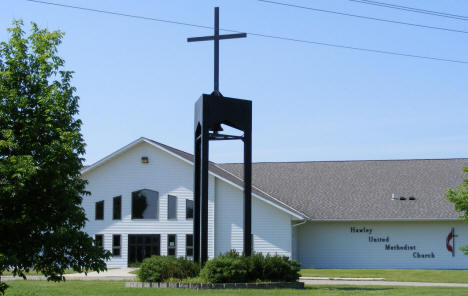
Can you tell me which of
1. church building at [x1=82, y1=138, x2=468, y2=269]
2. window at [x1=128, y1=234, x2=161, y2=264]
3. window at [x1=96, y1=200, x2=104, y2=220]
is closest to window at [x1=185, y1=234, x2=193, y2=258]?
church building at [x1=82, y1=138, x2=468, y2=269]

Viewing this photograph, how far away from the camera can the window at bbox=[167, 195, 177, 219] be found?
121 ft

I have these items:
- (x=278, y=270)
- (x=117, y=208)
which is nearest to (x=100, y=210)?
(x=117, y=208)

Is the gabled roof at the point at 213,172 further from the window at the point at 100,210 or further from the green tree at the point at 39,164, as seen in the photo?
the green tree at the point at 39,164

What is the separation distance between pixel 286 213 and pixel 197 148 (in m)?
14.2

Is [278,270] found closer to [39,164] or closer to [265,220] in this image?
[39,164]

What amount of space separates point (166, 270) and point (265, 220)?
15998mm

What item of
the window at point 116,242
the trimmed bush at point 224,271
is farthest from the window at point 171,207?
the trimmed bush at point 224,271

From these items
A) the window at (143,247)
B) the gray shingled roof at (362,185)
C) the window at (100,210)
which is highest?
the gray shingled roof at (362,185)

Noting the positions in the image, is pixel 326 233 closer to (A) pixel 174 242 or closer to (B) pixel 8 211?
(A) pixel 174 242

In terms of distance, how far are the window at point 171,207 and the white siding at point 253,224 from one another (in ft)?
→ 7.84

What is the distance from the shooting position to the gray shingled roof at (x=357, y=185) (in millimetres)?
36625

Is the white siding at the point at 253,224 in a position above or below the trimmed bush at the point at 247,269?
above

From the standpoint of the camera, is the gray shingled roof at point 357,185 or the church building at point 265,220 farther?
the gray shingled roof at point 357,185

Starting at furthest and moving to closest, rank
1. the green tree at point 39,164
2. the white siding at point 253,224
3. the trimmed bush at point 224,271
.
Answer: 1. the white siding at point 253,224
2. the trimmed bush at point 224,271
3. the green tree at point 39,164
